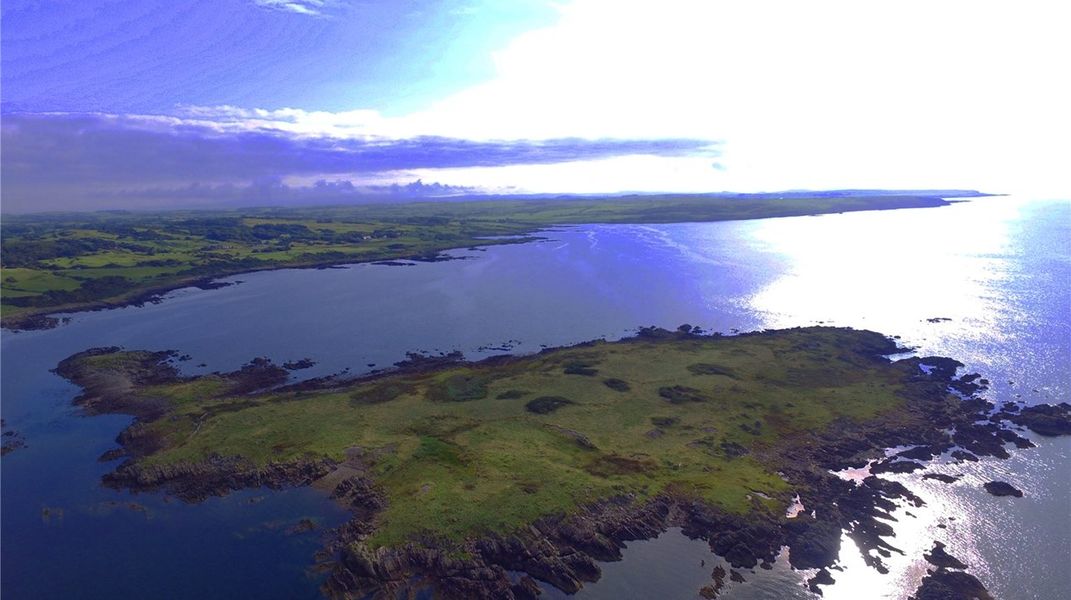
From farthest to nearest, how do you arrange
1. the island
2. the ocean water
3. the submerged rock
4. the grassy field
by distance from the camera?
the submerged rock < the grassy field < the island < the ocean water

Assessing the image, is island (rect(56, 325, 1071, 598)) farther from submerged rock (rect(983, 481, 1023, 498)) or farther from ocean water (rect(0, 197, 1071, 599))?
submerged rock (rect(983, 481, 1023, 498))

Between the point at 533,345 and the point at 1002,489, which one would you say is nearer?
the point at 1002,489

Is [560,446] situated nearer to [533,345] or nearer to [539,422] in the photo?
Answer: [539,422]

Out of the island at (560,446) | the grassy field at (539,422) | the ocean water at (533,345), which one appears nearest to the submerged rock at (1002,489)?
the ocean water at (533,345)

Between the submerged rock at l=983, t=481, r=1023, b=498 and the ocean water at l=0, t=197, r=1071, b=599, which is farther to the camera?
the submerged rock at l=983, t=481, r=1023, b=498

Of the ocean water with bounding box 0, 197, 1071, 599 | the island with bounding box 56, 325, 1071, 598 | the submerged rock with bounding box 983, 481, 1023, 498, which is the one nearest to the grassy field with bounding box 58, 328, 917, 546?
the island with bounding box 56, 325, 1071, 598

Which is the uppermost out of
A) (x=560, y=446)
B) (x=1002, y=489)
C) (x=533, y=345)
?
(x=533, y=345)

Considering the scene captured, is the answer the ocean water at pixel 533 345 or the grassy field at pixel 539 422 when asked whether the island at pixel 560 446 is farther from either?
the ocean water at pixel 533 345

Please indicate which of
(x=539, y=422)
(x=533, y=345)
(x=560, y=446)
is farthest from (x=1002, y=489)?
(x=533, y=345)
